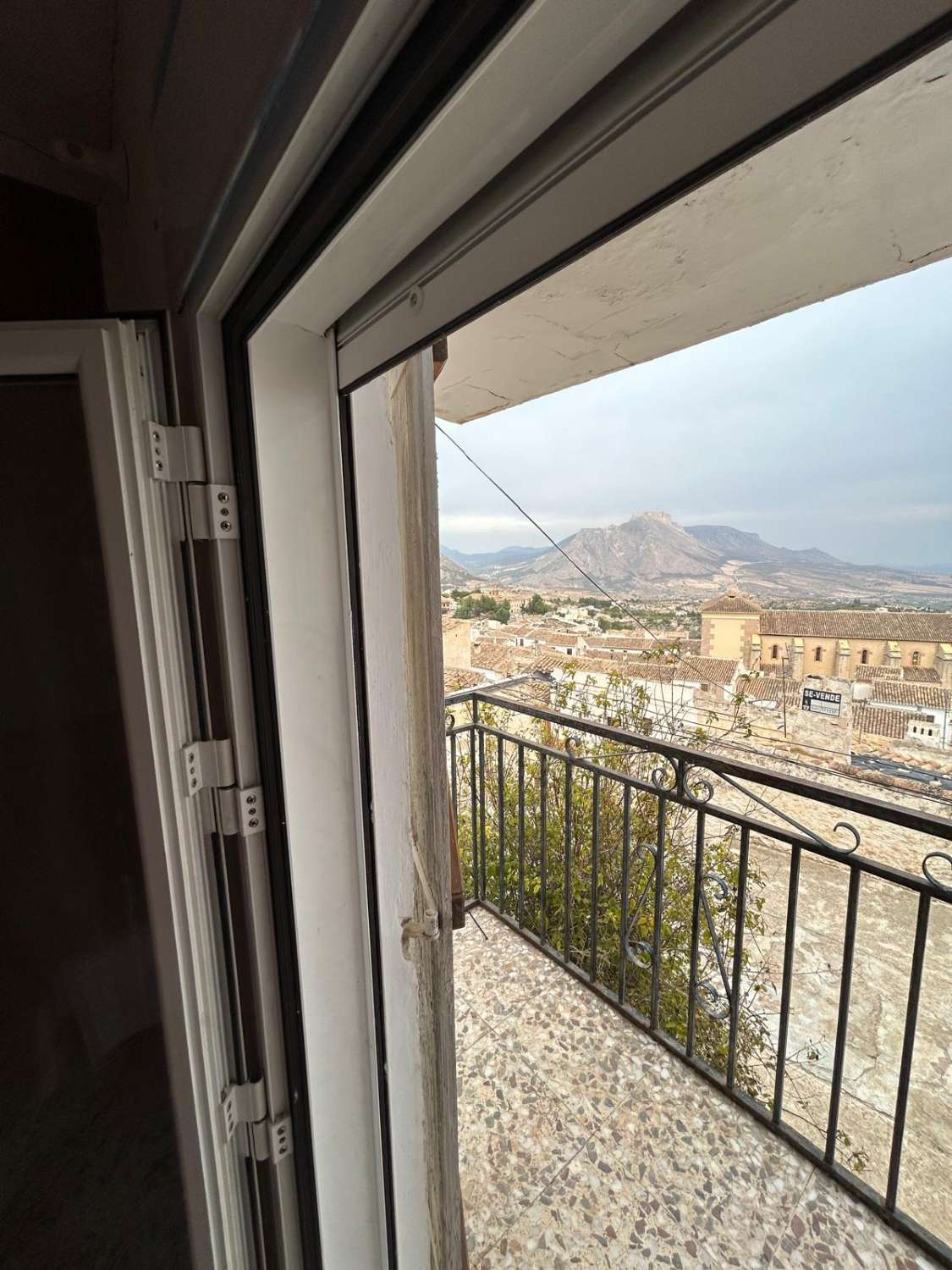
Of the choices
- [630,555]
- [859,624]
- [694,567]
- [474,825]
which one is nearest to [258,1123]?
[474,825]

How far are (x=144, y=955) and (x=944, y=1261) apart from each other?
72.5 inches

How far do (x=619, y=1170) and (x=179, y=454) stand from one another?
6.38 feet

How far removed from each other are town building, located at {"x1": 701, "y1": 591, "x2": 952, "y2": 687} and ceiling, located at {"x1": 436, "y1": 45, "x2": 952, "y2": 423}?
0.82m

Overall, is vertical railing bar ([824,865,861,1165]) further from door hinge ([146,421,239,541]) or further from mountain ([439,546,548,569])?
mountain ([439,546,548,569])

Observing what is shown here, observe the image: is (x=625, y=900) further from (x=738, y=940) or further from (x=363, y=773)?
(x=363, y=773)

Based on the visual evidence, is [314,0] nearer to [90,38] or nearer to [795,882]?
[90,38]

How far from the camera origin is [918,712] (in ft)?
4.86

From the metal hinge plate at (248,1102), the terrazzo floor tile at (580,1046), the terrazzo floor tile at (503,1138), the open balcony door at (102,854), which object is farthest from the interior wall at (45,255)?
the terrazzo floor tile at (580,1046)

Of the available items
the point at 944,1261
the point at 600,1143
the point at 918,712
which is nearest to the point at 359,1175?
the point at 600,1143

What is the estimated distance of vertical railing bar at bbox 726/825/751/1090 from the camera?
1508 millimetres

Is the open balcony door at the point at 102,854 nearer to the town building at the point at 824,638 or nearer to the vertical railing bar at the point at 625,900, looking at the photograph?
the vertical railing bar at the point at 625,900

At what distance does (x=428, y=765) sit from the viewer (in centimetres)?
103

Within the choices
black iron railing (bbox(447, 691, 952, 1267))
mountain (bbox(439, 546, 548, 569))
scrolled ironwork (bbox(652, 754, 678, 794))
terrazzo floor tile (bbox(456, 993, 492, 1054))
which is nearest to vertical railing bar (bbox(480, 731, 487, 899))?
black iron railing (bbox(447, 691, 952, 1267))

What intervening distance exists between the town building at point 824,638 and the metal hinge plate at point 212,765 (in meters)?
1.55
